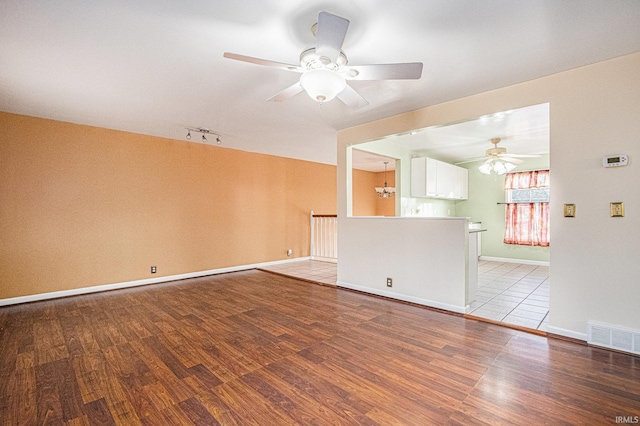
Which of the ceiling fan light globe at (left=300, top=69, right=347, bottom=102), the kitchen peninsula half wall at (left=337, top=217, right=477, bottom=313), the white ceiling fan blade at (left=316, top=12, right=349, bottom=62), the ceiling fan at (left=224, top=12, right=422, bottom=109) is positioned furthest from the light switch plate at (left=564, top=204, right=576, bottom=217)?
the white ceiling fan blade at (left=316, top=12, right=349, bottom=62)

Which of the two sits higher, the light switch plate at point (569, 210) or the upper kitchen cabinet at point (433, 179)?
the upper kitchen cabinet at point (433, 179)

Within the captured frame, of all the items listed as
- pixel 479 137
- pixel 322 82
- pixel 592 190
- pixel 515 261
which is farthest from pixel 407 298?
pixel 515 261

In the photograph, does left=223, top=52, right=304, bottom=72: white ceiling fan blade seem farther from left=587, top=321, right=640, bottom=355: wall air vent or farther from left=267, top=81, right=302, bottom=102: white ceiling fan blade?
left=587, top=321, right=640, bottom=355: wall air vent

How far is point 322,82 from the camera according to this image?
6.09 feet

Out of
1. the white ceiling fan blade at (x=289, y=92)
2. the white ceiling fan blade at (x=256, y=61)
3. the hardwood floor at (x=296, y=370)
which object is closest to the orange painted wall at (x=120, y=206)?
the hardwood floor at (x=296, y=370)

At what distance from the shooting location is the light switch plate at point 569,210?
8.37ft

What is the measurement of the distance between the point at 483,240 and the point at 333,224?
3.73 metres

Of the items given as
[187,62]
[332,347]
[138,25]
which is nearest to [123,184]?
[187,62]

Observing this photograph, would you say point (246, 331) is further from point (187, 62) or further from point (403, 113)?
point (403, 113)

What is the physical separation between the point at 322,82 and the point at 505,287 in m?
4.24

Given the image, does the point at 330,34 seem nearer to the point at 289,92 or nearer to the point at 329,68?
the point at 329,68

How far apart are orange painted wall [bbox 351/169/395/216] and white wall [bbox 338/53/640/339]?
19.3ft

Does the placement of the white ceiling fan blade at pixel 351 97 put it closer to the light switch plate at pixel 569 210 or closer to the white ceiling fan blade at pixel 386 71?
the white ceiling fan blade at pixel 386 71

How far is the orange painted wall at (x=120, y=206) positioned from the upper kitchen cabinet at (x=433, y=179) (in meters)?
3.03
